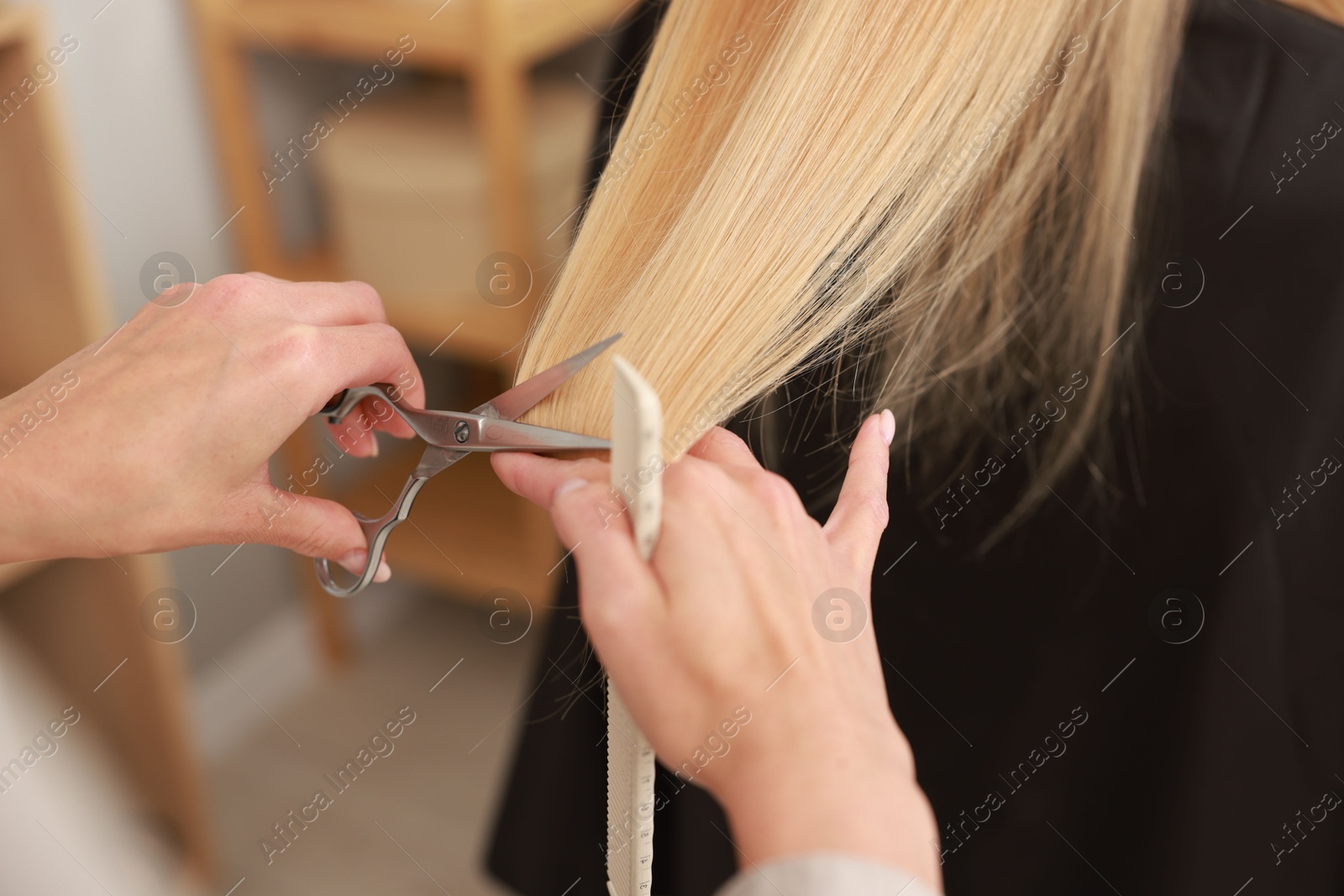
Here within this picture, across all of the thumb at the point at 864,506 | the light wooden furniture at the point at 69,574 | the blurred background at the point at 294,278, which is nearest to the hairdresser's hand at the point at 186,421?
the thumb at the point at 864,506

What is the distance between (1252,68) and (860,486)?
15.6 inches

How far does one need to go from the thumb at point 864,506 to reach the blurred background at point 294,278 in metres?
0.65

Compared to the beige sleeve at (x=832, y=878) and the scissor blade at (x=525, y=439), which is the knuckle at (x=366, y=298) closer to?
the scissor blade at (x=525, y=439)

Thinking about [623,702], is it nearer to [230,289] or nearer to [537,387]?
[537,387]

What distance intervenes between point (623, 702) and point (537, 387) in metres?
0.17

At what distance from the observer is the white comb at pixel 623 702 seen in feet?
1.22

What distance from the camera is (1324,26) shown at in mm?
610

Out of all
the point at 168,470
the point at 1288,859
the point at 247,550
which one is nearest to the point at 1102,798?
the point at 1288,859

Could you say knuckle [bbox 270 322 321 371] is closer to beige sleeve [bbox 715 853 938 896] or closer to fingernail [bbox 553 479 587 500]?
fingernail [bbox 553 479 587 500]

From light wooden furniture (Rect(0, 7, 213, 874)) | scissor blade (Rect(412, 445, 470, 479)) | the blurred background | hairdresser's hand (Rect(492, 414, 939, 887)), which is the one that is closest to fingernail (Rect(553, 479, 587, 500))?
hairdresser's hand (Rect(492, 414, 939, 887))

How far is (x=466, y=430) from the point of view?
1.75 feet

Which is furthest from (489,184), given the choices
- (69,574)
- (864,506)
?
(864,506)

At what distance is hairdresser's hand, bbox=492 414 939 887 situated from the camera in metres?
0.34

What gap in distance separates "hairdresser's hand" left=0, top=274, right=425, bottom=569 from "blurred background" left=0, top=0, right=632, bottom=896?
46 centimetres
